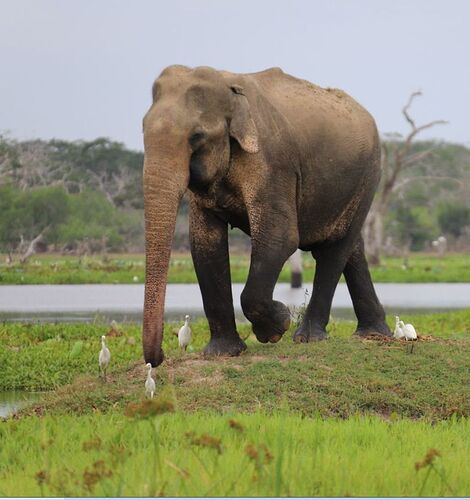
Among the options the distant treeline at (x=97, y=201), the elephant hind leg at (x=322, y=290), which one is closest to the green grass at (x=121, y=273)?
the distant treeline at (x=97, y=201)

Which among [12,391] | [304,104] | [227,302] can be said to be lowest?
[12,391]

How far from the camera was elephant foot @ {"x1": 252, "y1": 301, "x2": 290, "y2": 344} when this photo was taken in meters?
9.30

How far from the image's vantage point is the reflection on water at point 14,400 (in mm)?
9219

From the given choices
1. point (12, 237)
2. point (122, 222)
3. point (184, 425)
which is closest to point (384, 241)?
point (122, 222)

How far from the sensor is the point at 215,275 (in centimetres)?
952

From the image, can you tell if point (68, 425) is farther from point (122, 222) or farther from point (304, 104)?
point (122, 222)

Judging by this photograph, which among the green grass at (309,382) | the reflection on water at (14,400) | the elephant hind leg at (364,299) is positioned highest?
the elephant hind leg at (364,299)

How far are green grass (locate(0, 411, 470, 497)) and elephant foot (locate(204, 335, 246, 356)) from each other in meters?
2.14

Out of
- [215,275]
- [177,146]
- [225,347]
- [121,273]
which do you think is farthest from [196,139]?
[121,273]

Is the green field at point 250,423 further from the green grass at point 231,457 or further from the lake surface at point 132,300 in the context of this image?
the lake surface at point 132,300

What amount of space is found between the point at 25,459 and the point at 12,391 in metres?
4.47

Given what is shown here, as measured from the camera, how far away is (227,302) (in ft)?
31.7

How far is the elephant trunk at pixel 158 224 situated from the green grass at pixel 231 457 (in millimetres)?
555

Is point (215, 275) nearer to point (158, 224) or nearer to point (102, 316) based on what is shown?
point (158, 224)
